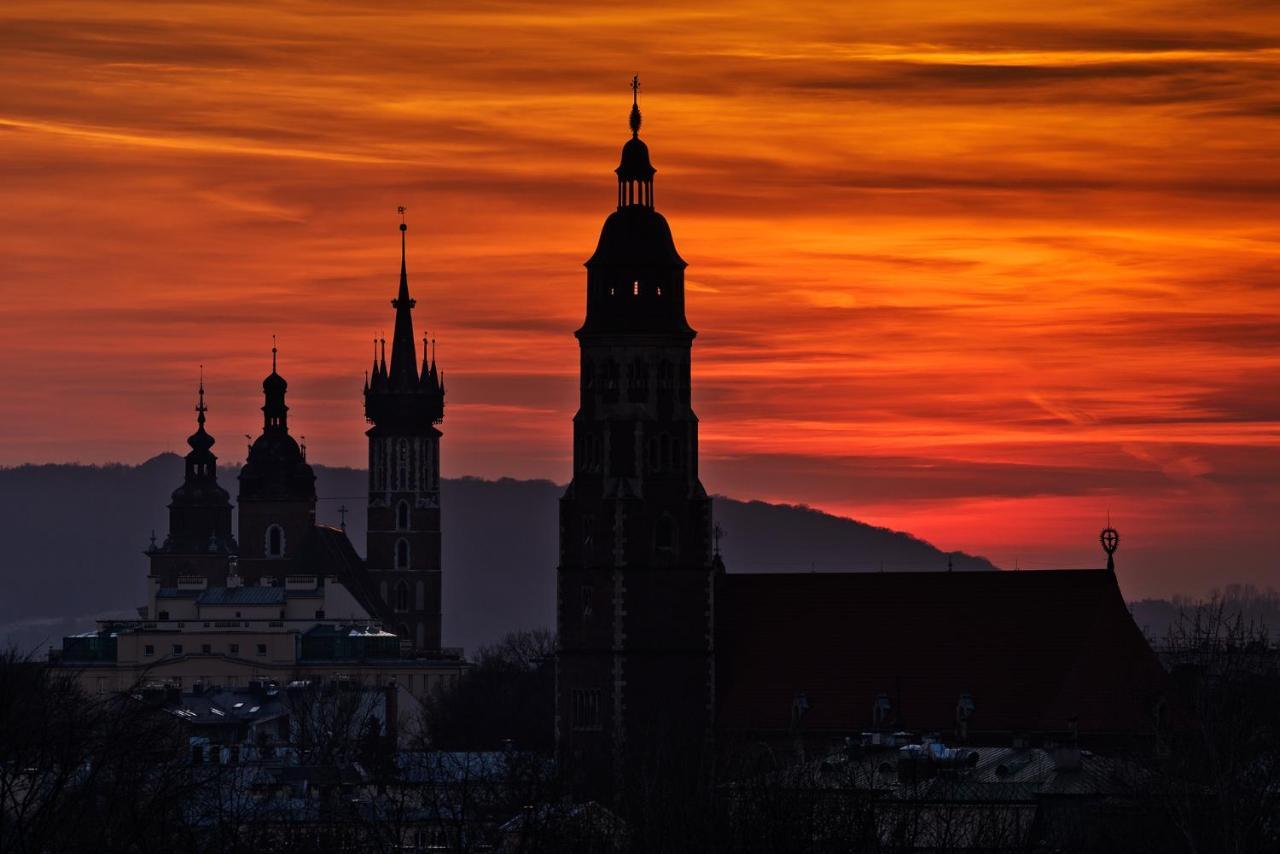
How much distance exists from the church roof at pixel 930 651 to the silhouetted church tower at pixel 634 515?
2.45 meters

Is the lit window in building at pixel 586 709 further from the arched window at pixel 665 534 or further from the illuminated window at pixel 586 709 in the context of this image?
the arched window at pixel 665 534

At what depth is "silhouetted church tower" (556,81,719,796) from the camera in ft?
426

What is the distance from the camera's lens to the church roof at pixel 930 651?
428ft

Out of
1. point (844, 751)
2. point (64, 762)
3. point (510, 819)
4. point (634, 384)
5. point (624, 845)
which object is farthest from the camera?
point (634, 384)

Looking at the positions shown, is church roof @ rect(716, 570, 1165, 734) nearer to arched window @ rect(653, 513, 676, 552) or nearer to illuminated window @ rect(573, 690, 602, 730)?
arched window @ rect(653, 513, 676, 552)

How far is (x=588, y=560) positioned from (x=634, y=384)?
18.6 ft

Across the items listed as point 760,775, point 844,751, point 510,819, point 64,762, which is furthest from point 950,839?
point 844,751

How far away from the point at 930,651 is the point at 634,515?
10486mm

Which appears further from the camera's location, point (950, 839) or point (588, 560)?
point (588, 560)

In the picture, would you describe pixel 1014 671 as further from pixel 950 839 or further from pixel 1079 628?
pixel 950 839

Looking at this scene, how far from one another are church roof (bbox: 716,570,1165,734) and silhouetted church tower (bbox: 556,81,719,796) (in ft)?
8.04

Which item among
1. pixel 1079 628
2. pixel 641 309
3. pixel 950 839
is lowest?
pixel 950 839

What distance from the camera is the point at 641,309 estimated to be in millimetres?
130125

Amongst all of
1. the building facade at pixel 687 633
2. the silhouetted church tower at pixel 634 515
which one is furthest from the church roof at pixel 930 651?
the silhouetted church tower at pixel 634 515
